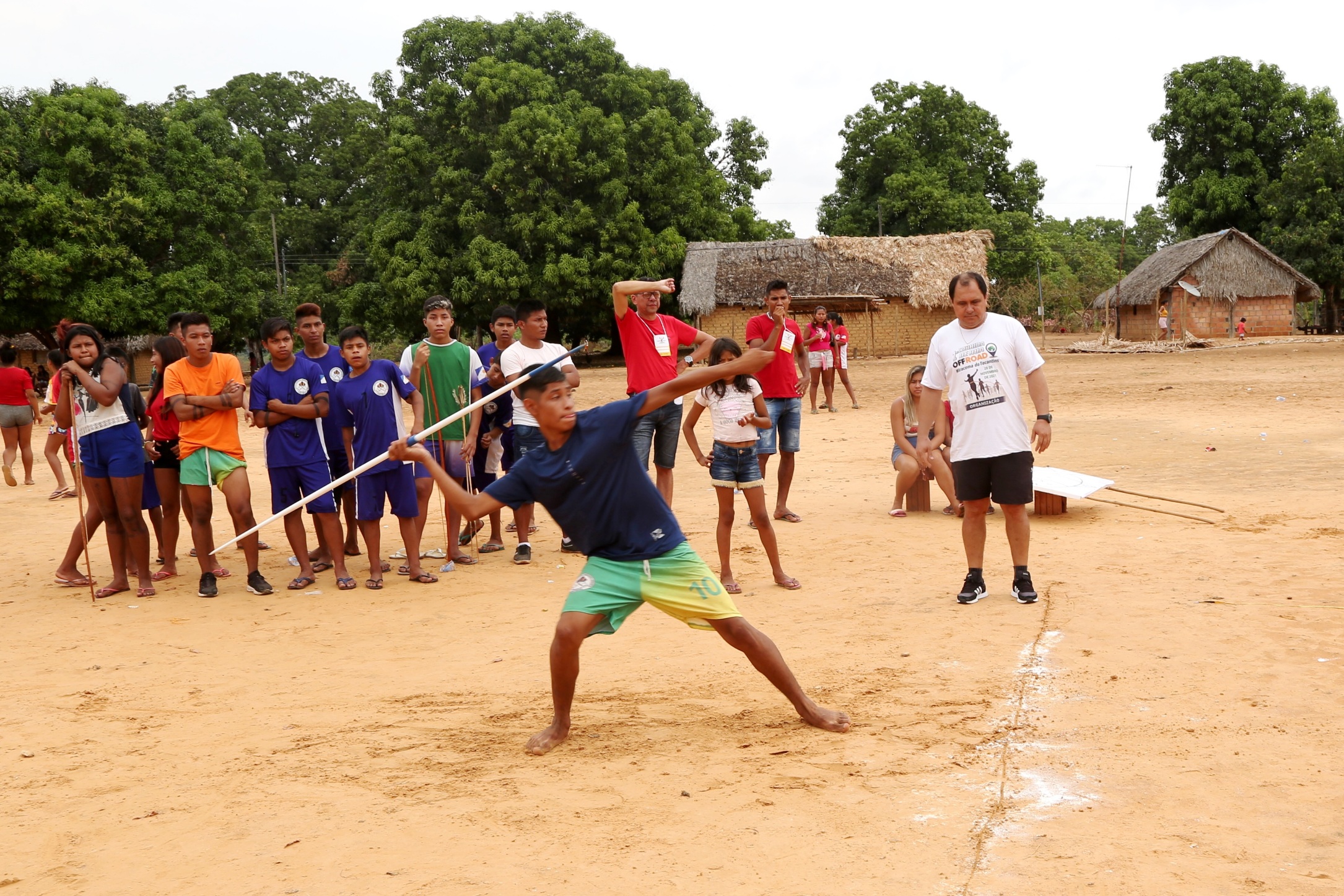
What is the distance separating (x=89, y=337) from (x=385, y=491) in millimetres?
2308

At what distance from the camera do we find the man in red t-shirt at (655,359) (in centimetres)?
780

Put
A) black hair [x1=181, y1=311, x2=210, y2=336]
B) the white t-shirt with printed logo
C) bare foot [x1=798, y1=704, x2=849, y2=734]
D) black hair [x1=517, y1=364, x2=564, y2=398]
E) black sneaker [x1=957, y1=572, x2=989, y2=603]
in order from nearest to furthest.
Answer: black hair [x1=517, y1=364, x2=564, y2=398], bare foot [x1=798, y1=704, x2=849, y2=734], the white t-shirt with printed logo, black sneaker [x1=957, y1=572, x2=989, y2=603], black hair [x1=181, y1=311, x2=210, y2=336]

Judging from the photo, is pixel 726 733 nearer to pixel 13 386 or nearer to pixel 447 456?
pixel 447 456

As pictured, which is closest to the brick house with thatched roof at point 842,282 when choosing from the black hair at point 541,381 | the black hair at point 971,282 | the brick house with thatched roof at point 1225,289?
the brick house with thatched roof at point 1225,289

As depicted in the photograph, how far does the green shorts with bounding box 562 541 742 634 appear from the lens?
427 cm

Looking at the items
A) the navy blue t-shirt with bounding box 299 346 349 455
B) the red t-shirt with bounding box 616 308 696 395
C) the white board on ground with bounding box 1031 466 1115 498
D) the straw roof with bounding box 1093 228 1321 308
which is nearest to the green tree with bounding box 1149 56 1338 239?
the straw roof with bounding box 1093 228 1321 308

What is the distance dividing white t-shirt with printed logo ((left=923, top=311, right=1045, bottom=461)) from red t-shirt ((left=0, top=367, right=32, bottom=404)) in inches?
508

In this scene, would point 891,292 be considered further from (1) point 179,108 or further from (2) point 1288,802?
(2) point 1288,802

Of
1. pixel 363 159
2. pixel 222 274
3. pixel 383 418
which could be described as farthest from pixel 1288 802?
pixel 363 159

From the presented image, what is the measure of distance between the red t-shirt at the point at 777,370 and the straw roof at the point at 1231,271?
33.7 meters

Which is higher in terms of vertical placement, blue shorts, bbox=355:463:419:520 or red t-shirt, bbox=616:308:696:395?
red t-shirt, bbox=616:308:696:395

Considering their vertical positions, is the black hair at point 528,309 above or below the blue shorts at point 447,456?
above

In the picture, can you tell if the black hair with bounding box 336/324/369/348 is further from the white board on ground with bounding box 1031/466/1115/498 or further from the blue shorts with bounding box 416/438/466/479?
the white board on ground with bounding box 1031/466/1115/498

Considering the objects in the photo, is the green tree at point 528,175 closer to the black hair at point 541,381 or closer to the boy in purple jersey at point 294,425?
the boy in purple jersey at point 294,425
